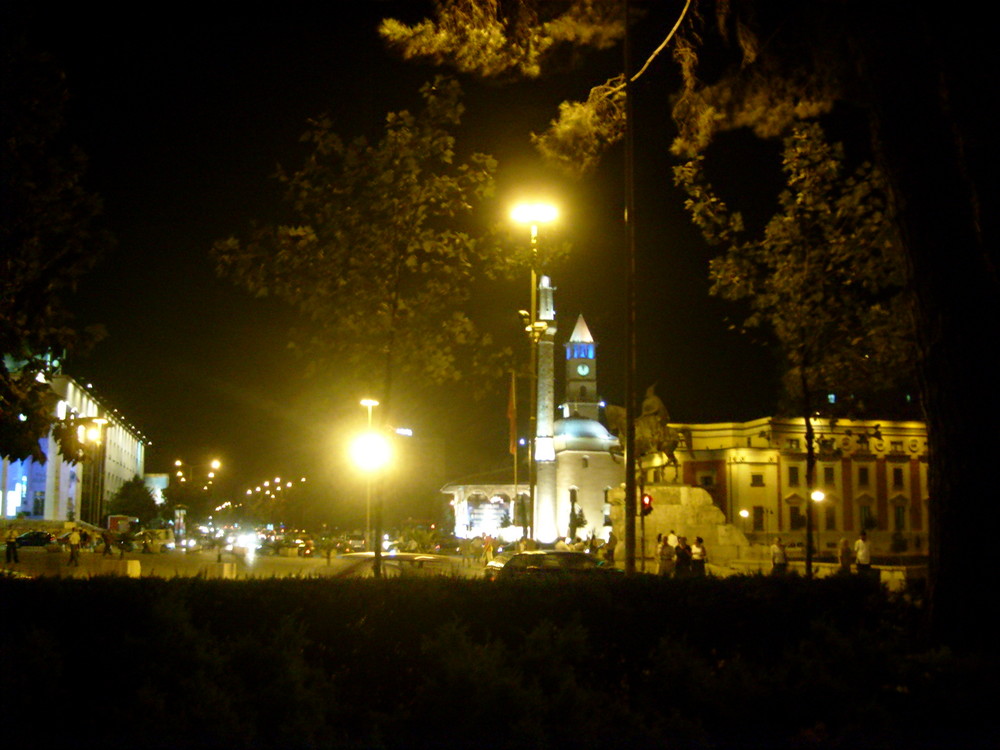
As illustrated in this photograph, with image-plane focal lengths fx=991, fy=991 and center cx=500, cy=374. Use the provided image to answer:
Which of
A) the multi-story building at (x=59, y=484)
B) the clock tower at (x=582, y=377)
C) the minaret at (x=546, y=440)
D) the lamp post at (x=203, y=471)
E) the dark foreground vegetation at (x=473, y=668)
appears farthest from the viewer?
the clock tower at (x=582, y=377)

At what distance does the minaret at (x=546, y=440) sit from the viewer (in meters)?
Answer: 95.7

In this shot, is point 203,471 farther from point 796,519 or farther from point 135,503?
point 796,519

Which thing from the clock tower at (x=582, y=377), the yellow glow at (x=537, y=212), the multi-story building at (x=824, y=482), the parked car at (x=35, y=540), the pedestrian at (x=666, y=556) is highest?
the clock tower at (x=582, y=377)

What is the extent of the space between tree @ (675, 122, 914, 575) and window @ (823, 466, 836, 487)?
2194 inches

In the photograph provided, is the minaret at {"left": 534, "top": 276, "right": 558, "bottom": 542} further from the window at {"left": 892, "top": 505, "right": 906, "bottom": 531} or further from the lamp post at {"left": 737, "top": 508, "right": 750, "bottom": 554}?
the window at {"left": 892, "top": 505, "right": 906, "bottom": 531}

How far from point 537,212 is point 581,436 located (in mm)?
82315

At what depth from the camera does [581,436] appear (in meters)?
99.8

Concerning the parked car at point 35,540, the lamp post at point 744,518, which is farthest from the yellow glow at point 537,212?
the lamp post at point 744,518

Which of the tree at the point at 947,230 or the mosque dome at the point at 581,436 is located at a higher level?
the mosque dome at the point at 581,436

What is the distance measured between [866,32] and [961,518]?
5030 millimetres

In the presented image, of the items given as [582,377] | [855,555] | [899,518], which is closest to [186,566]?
[855,555]

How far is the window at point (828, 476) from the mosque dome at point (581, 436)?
93.1 ft

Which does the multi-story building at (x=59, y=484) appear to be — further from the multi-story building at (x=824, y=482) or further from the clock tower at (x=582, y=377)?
the clock tower at (x=582, y=377)

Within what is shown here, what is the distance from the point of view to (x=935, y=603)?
9.71 m
